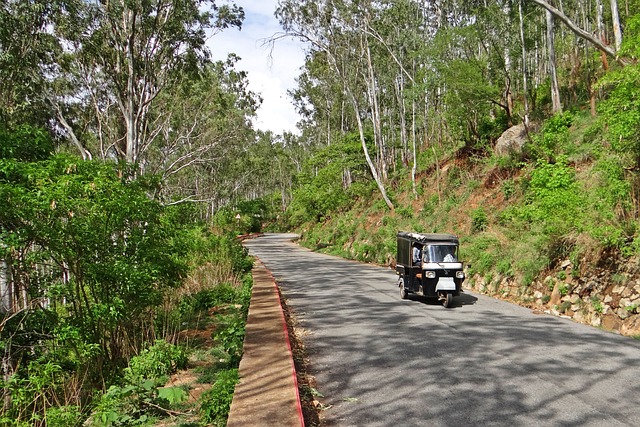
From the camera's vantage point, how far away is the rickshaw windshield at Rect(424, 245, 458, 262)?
12.1m

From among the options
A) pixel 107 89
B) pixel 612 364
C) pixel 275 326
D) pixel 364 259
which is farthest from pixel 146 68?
pixel 612 364

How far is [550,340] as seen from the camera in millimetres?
8391

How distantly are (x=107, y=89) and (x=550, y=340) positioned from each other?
2267 centimetres

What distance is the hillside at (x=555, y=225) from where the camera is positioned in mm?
10031

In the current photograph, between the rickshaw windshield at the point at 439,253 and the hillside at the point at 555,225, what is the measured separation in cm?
208

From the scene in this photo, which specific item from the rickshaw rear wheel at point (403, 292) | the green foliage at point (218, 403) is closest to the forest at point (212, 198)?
the green foliage at point (218, 403)

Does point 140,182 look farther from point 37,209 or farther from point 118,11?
point 118,11

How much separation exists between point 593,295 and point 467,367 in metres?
5.05

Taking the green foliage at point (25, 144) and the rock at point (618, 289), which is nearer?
the green foliage at point (25, 144)

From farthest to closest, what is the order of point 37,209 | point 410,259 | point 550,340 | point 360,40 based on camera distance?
point 360,40 → point 410,259 → point 550,340 → point 37,209

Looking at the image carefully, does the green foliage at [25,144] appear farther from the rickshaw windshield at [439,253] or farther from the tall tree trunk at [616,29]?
the tall tree trunk at [616,29]

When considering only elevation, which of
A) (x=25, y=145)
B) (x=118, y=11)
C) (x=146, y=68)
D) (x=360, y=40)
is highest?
(x=360, y=40)

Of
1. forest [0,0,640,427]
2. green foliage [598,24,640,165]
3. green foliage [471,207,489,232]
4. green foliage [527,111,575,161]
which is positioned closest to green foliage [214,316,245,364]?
forest [0,0,640,427]

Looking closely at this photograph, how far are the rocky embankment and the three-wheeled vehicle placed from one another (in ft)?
6.43
